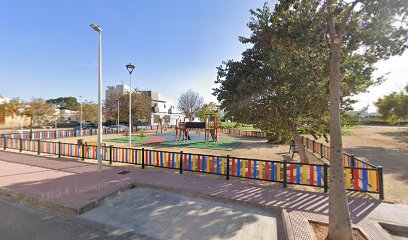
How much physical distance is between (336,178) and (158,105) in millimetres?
57933

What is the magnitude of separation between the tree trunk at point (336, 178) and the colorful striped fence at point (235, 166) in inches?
124

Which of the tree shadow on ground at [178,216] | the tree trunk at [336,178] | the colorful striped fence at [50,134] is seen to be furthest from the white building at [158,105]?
the tree trunk at [336,178]

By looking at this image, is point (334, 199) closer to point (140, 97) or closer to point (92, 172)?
point (92, 172)

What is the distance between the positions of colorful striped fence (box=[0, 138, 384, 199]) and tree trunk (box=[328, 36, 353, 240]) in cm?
314

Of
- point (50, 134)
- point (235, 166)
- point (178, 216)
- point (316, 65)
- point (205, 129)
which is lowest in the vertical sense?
point (178, 216)

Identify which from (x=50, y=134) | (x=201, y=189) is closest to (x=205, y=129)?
(x=201, y=189)

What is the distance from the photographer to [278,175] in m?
7.88

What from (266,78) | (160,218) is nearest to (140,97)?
→ (266,78)

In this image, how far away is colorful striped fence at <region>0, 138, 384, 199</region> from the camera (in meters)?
6.91

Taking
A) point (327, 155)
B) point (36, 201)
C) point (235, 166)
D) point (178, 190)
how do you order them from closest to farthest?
1. point (36, 201)
2. point (178, 190)
3. point (235, 166)
4. point (327, 155)

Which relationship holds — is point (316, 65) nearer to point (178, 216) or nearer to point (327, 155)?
point (178, 216)

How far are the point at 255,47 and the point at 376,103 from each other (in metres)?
41.3

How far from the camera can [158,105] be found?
195 ft

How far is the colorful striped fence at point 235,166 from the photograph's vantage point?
6.91 metres
